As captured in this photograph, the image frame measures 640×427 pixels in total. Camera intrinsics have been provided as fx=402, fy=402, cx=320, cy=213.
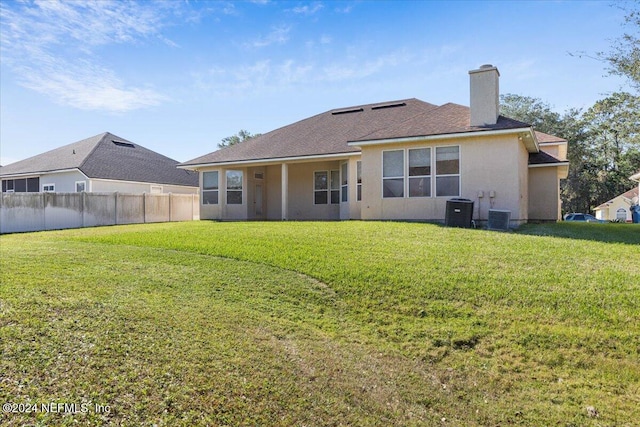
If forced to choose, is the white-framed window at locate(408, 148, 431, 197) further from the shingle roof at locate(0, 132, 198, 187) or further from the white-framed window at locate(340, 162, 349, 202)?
the shingle roof at locate(0, 132, 198, 187)

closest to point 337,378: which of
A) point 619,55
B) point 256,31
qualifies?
point 256,31

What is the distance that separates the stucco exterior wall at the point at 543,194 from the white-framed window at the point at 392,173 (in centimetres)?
625

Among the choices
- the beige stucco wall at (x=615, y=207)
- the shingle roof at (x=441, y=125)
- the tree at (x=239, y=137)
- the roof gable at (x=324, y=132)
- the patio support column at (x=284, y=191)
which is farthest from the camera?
the tree at (x=239, y=137)

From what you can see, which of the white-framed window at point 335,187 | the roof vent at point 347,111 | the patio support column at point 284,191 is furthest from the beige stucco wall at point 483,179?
the roof vent at point 347,111

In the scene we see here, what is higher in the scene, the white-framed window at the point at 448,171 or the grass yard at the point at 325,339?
the white-framed window at the point at 448,171

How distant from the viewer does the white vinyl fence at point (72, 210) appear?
667 inches

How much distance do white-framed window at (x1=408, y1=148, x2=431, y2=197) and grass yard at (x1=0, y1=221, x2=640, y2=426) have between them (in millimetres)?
5311

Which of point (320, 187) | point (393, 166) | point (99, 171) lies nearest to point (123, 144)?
point (99, 171)

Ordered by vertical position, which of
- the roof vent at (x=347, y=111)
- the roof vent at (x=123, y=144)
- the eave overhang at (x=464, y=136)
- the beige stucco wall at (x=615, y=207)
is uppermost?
the roof vent at (x=347, y=111)

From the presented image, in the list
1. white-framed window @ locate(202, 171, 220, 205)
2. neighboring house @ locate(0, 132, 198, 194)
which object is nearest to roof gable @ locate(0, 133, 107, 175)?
neighboring house @ locate(0, 132, 198, 194)

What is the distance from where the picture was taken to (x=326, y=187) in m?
18.4

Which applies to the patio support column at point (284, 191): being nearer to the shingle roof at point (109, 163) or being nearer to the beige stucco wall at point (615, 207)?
the shingle roof at point (109, 163)

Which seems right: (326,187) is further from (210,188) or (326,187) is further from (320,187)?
(210,188)

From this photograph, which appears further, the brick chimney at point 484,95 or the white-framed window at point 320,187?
the white-framed window at point 320,187
